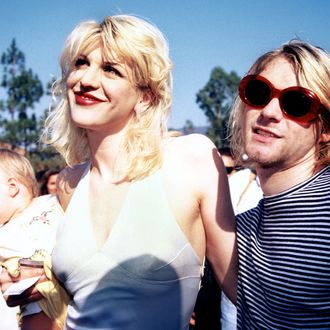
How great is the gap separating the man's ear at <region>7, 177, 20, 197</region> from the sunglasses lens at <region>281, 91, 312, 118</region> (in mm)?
1741

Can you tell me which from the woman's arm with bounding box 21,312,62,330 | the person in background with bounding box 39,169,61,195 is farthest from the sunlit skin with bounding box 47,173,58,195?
the woman's arm with bounding box 21,312,62,330

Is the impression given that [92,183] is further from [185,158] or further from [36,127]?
[36,127]

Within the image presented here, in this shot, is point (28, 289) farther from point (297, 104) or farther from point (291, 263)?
point (297, 104)

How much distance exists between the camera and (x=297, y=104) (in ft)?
5.25

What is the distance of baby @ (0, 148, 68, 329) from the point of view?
7.25 ft

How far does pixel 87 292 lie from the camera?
73.6 inches

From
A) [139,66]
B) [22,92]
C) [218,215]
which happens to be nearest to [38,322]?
[218,215]

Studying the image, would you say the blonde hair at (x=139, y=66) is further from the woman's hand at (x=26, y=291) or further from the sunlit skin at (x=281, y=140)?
the woman's hand at (x=26, y=291)

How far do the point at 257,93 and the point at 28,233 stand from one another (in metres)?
1.44

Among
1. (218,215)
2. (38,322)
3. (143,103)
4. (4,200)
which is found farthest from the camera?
(4,200)

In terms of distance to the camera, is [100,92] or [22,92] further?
[22,92]

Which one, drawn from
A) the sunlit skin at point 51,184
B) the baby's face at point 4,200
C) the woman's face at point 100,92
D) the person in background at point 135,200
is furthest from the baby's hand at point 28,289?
the sunlit skin at point 51,184

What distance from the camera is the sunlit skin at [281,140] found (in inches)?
63.4

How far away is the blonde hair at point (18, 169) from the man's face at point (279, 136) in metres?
1.58
